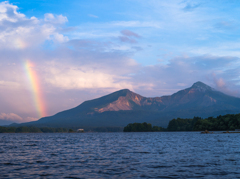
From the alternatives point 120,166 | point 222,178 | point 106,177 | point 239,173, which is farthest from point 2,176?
point 239,173

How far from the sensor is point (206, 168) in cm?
3759

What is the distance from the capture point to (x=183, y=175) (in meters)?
32.8

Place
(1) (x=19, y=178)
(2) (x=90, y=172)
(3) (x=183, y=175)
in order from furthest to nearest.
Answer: (2) (x=90, y=172)
(3) (x=183, y=175)
(1) (x=19, y=178)

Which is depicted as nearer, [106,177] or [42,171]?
[106,177]

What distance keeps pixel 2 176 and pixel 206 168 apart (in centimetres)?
2845

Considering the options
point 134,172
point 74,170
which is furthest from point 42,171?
point 134,172

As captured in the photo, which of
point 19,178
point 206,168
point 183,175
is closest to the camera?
point 19,178

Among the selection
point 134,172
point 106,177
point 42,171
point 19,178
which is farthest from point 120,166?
point 19,178

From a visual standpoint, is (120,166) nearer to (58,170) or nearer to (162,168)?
(162,168)

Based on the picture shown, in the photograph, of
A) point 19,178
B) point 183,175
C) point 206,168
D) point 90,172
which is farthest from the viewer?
point 206,168

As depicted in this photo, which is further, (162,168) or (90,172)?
(162,168)

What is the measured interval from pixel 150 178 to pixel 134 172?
4259 millimetres

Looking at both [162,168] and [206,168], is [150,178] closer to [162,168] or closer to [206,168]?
[162,168]

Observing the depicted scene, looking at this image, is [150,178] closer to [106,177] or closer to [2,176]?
[106,177]
